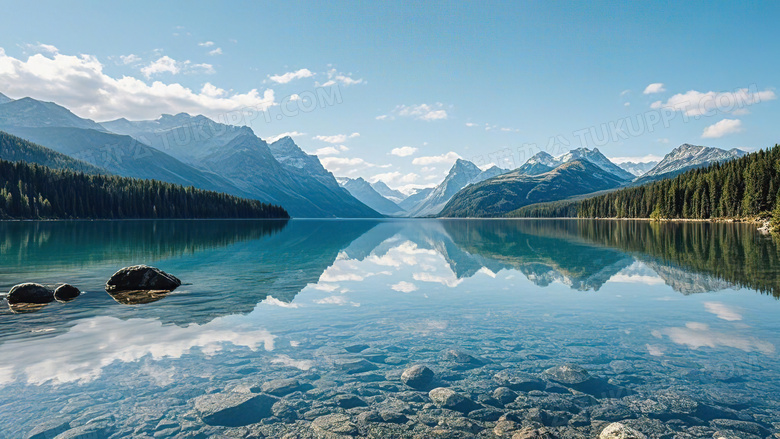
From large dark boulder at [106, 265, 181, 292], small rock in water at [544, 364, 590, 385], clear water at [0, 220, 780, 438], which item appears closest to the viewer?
clear water at [0, 220, 780, 438]

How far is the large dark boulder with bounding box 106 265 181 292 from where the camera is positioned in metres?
28.6

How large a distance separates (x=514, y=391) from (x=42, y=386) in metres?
14.7

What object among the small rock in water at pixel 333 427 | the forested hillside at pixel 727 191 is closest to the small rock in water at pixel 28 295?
the small rock in water at pixel 333 427

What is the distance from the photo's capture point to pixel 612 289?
29.1m

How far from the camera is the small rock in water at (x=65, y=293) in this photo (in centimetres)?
2510

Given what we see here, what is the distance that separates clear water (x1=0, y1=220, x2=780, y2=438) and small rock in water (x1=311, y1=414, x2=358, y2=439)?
0.09 meters

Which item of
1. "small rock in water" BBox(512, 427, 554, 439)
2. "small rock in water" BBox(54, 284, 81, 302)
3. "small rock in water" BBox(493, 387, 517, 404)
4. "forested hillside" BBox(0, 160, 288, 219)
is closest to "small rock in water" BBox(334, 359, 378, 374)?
"small rock in water" BBox(493, 387, 517, 404)

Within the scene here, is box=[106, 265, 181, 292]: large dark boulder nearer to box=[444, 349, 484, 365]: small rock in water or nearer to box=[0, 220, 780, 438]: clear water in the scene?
box=[0, 220, 780, 438]: clear water

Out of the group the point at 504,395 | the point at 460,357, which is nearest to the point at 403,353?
the point at 460,357

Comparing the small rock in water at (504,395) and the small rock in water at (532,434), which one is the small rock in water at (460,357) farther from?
the small rock in water at (532,434)

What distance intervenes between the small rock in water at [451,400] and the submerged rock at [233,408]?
4756mm

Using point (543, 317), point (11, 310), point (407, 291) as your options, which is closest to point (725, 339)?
point (543, 317)

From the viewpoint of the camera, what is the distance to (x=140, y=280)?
28953mm

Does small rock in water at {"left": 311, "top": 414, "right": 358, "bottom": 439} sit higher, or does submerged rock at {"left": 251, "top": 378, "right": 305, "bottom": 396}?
submerged rock at {"left": 251, "top": 378, "right": 305, "bottom": 396}
